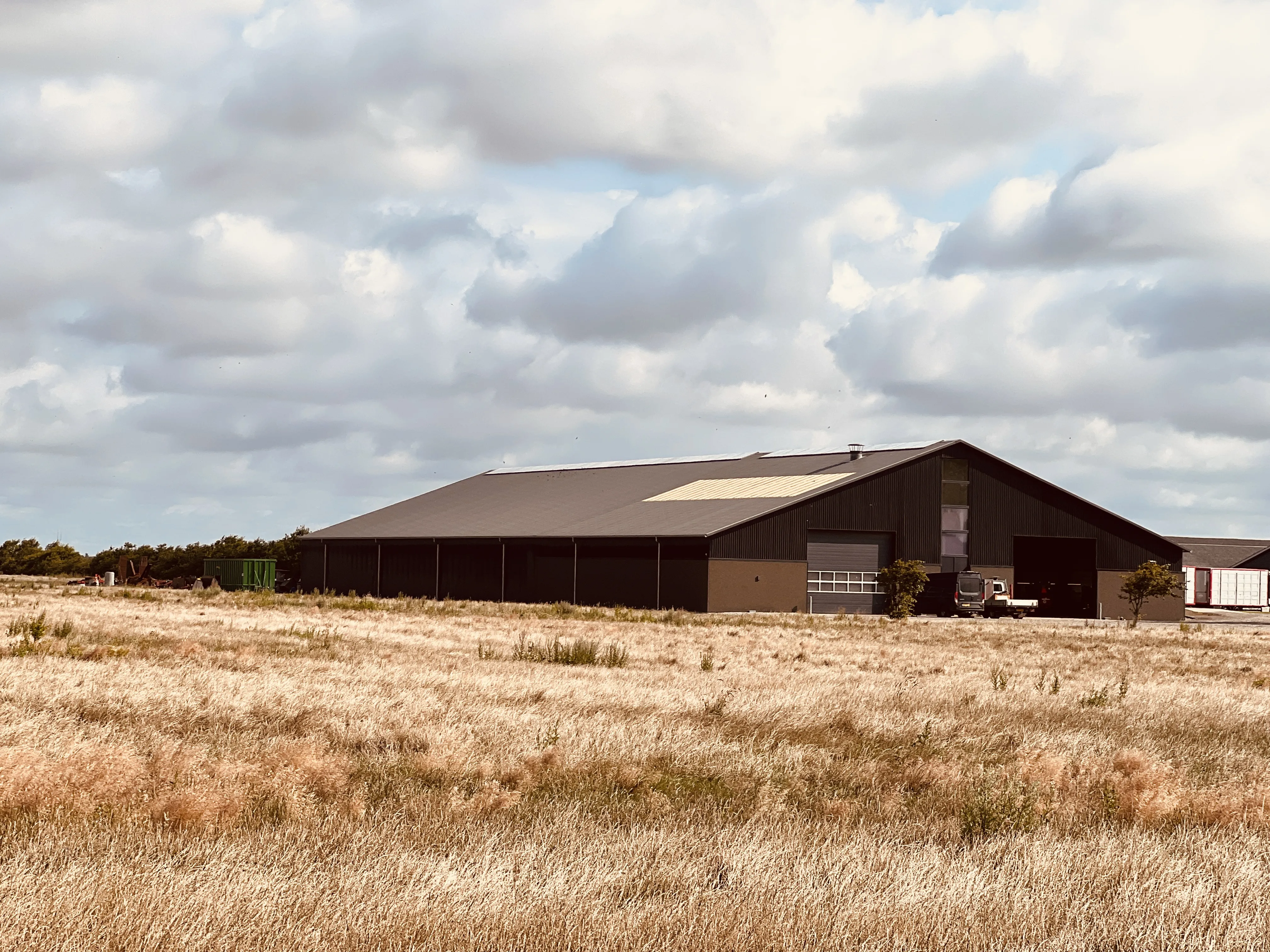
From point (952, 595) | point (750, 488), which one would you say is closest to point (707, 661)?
point (952, 595)

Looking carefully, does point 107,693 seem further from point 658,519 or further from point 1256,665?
point 658,519

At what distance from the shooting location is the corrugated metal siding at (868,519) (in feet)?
191

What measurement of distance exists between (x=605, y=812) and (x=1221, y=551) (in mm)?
121304

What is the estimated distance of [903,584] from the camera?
58062 mm

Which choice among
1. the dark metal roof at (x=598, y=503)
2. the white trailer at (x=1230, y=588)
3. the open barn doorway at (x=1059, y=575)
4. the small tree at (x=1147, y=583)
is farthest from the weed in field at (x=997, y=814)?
the white trailer at (x=1230, y=588)

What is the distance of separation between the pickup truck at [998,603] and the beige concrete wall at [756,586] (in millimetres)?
9048

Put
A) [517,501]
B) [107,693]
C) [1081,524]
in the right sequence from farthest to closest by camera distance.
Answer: [517,501] < [1081,524] < [107,693]

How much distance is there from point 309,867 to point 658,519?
178 ft

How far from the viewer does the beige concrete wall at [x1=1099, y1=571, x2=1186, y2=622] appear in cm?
6700

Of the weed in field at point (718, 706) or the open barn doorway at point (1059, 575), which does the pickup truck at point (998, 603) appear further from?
the weed in field at point (718, 706)

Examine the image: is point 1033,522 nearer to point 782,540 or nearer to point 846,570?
point 846,570

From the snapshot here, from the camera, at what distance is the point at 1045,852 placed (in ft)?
29.5

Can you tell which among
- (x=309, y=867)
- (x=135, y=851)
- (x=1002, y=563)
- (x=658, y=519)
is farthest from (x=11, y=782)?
(x=1002, y=563)

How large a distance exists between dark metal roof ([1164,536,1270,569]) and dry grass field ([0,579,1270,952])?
105 metres
